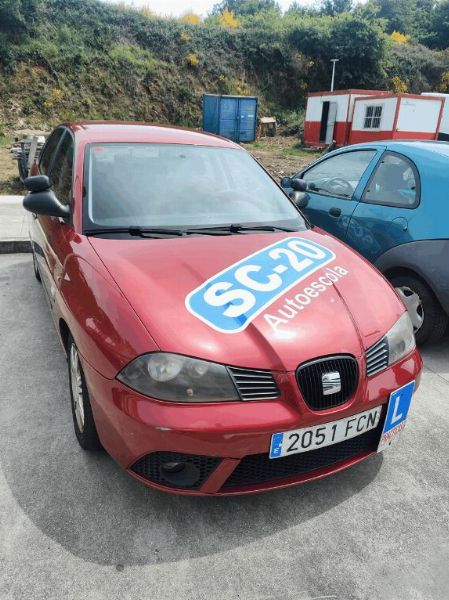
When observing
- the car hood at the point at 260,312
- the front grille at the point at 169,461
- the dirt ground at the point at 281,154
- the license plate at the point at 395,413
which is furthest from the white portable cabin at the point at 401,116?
the front grille at the point at 169,461

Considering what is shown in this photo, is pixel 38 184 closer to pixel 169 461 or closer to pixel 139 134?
pixel 139 134

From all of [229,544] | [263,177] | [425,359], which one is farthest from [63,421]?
[425,359]

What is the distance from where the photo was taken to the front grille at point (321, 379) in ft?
6.02

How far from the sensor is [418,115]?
2041 centimetres

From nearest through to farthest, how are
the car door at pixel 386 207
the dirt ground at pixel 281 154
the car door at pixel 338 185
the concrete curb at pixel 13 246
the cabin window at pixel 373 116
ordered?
the car door at pixel 386 207 → the car door at pixel 338 185 → the concrete curb at pixel 13 246 → the dirt ground at pixel 281 154 → the cabin window at pixel 373 116

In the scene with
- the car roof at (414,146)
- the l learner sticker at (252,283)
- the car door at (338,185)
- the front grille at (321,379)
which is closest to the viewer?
the front grille at (321,379)

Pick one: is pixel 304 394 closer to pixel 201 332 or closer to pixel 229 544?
pixel 201 332

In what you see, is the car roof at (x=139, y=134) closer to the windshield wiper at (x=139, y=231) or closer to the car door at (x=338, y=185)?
the windshield wiper at (x=139, y=231)

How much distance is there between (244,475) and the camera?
1.86 meters

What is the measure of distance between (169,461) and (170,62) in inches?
1236

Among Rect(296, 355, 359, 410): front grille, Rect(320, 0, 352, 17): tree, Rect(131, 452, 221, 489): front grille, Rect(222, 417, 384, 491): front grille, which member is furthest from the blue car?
Rect(320, 0, 352, 17): tree

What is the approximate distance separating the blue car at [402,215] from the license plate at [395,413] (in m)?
1.52

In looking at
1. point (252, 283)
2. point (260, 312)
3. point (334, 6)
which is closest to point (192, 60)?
point (252, 283)

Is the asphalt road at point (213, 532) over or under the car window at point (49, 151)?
under
